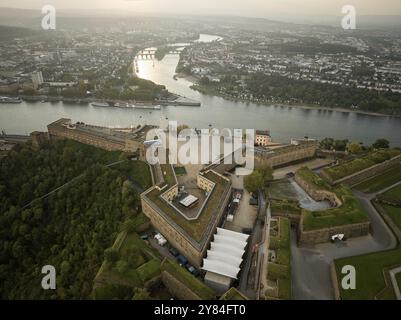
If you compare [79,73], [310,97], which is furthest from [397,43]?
[79,73]

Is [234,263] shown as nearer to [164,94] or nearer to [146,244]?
[146,244]

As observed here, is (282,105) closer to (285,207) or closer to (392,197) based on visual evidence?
(392,197)

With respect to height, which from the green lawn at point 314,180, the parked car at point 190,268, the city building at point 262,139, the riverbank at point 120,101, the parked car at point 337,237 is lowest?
the parked car at point 190,268

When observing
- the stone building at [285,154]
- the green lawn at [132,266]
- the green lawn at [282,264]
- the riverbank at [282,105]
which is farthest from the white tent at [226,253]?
the riverbank at [282,105]

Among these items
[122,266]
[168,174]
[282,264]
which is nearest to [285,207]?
[282,264]

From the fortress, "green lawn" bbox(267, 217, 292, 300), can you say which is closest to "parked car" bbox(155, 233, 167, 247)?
"green lawn" bbox(267, 217, 292, 300)

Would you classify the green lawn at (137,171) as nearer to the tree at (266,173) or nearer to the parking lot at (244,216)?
the parking lot at (244,216)

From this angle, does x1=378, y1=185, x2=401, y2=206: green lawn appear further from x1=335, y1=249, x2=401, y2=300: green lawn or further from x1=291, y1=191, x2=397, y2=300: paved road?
x1=335, y1=249, x2=401, y2=300: green lawn
